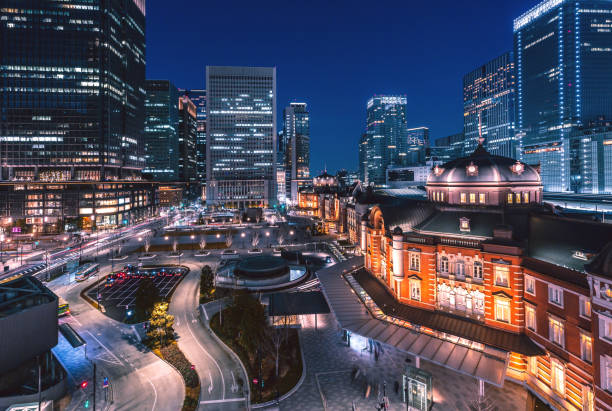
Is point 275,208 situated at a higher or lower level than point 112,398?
higher

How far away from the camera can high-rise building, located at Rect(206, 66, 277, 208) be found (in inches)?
7170

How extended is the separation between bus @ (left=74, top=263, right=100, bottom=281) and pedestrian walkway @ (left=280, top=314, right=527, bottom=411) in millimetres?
50520

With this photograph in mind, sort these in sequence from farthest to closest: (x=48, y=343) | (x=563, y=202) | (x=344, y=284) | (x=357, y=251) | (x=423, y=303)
A: (x=357, y=251)
(x=563, y=202)
(x=344, y=284)
(x=423, y=303)
(x=48, y=343)

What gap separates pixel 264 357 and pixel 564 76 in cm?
18100

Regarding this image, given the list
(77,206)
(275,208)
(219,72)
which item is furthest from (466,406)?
(219,72)

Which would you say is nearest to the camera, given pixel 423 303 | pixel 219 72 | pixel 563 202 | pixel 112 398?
pixel 112 398

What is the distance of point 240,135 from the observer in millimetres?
186250

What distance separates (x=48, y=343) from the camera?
3000 centimetres

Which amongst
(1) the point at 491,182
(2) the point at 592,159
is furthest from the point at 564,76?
(1) the point at 491,182

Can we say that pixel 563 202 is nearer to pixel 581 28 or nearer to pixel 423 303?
pixel 423 303

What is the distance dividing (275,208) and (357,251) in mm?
117146

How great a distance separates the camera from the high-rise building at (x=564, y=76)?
437 ft

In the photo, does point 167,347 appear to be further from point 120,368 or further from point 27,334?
point 27,334

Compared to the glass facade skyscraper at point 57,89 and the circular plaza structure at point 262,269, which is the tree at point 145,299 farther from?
the glass facade skyscraper at point 57,89
